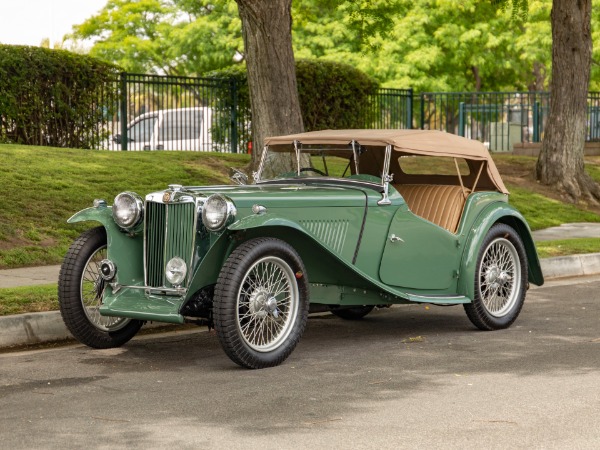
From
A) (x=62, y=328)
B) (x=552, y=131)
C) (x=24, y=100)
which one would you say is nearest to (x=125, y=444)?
(x=62, y=328)

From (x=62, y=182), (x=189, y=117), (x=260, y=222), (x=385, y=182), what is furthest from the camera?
(x=189, y=117)

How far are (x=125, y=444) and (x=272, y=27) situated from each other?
951 cm

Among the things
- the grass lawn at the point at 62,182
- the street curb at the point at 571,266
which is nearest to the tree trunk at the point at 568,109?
the grass lawn at the point at 62,182

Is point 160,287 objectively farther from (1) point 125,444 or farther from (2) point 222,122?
(2) point 222,122

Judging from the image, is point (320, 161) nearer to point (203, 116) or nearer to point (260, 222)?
point (260, 222)

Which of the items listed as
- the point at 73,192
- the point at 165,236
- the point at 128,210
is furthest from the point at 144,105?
the point at 165,236

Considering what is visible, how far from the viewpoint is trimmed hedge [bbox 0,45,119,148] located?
59.0 ft

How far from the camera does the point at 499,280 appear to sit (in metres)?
8.82

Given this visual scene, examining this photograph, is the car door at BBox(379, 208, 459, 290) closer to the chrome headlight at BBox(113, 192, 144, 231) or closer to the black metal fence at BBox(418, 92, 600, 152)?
the chrome headlight at BBox(113, 192, 144, 231)

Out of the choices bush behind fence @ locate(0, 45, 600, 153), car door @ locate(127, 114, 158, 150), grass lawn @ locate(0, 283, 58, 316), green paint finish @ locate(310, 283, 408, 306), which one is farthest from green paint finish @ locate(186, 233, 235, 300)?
car door @ locate(127, 114, 158, 150)

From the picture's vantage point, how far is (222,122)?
2217 cm

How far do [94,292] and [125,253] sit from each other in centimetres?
37

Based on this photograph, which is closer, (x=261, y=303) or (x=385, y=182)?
(x=261, y=303)

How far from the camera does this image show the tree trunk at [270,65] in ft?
45.3
